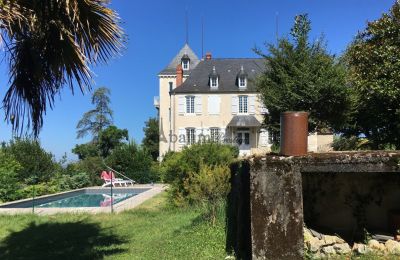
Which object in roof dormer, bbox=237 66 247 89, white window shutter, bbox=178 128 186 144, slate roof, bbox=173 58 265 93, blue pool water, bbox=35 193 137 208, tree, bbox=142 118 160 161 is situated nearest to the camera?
blue pool water, bbox=35 193 137 208

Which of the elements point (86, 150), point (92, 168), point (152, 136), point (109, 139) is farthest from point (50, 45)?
point (152, 136)

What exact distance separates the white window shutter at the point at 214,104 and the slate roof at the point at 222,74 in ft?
2.27

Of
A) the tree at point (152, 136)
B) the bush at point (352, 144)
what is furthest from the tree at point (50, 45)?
the tree at point (152, 136)

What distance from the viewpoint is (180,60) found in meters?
50.5

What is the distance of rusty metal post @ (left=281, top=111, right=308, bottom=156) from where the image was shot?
18.6 feet

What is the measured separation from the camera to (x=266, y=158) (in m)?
5.53

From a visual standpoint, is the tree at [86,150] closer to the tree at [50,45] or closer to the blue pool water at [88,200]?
the blue pool water at [88,200]

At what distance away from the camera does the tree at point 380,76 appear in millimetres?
15508

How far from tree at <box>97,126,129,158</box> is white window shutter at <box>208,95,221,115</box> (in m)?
15.2

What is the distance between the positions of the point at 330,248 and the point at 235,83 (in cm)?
3754

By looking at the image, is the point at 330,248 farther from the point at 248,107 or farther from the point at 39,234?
the point at 248,107

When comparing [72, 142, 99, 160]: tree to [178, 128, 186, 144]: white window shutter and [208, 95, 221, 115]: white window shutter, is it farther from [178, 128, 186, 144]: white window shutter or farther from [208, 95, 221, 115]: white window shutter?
[208, 95, 221, 115]: white window shutter

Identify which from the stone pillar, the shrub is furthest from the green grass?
the shrub

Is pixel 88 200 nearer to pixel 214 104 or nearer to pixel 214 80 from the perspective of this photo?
pixel 214 104
